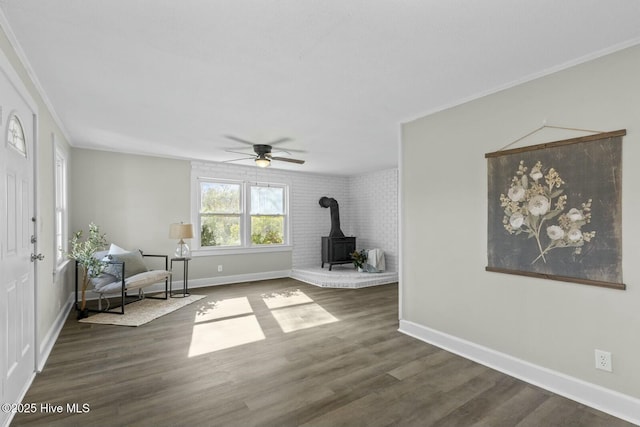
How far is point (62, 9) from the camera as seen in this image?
1681mm

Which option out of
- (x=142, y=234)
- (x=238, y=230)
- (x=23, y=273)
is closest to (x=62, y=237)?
(x=142, y=234)

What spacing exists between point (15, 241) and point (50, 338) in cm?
162

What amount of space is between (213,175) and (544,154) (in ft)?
17.0

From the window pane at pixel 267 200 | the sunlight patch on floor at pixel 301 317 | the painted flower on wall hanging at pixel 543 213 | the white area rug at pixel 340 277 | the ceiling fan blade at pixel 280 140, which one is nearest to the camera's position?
the painted flower on wall hanging at pixel 543 213

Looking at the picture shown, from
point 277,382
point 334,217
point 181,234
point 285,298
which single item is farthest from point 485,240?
point 334,217

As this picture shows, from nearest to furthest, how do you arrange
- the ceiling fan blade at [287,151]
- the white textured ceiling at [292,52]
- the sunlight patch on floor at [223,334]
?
the white textured ceiling at [292,52], the sunlight patch on floor at [223,334], the ceiling fan blade at [287,151]

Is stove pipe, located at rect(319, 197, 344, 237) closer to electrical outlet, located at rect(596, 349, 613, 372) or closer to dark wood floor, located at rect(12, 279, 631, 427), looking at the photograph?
dark wood floor, located at rect(12, 279, 631, 427)

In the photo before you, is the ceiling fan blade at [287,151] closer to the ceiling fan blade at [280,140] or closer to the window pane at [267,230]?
the ceiling fan blade at [280,140]

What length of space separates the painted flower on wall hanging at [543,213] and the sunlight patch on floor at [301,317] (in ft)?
7.78

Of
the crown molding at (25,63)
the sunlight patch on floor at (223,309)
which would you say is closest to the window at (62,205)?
the crown molding at (25,63)

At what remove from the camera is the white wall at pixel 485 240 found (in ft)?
6.74

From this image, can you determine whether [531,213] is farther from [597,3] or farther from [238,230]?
[238,230]

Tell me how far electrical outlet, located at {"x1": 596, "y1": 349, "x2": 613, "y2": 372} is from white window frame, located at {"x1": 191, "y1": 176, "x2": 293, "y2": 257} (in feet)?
17.9

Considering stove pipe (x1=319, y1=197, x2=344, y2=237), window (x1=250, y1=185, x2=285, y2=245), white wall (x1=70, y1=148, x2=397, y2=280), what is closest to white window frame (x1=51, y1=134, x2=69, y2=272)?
white wall (x1=70, y1=148, x2=397, y2=280)
